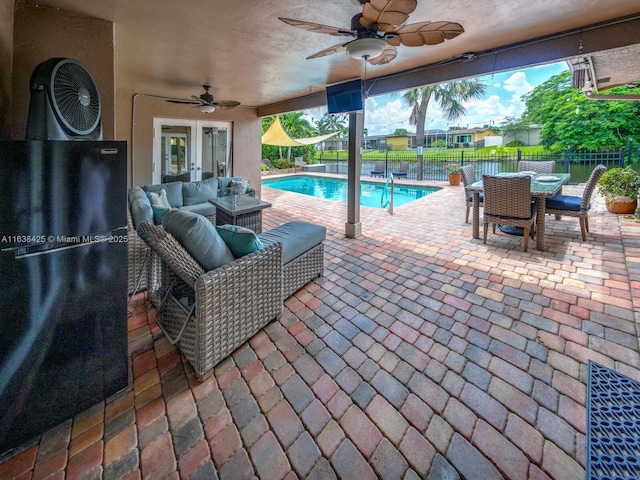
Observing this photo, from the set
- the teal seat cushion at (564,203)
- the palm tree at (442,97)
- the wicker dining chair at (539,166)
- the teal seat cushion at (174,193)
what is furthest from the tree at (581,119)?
the teal seat cushion at (174,193)

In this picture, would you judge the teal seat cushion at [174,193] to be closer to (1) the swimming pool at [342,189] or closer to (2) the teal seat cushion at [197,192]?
(2) the teal seat cushion at [197,192]

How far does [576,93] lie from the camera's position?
1113 centimetres

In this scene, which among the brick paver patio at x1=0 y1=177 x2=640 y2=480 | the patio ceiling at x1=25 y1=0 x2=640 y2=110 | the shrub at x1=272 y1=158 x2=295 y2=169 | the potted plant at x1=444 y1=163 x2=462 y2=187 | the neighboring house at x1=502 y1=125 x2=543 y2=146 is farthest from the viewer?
the neighboring house at x1=502 y1=125 x2=543 y2=146

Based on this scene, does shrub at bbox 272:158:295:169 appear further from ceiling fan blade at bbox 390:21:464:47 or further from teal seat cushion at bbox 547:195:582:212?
ceiling fan blade at bbox 390:21:464:47

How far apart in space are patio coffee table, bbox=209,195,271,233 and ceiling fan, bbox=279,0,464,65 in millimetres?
2650

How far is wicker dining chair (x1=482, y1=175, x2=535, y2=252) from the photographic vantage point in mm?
3938

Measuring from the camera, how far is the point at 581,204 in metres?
4.27

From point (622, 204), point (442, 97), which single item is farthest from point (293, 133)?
point (622, 204)

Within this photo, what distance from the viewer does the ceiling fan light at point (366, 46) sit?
6.69 feet


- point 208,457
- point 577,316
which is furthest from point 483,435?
point 577,316

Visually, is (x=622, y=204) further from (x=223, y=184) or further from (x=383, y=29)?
(x=223, y=184)

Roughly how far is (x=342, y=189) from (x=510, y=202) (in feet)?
27.1

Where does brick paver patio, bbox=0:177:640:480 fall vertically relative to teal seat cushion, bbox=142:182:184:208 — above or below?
below

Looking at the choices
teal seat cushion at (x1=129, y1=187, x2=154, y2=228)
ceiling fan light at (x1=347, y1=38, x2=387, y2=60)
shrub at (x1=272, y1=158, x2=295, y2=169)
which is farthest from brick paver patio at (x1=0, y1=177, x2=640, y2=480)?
shrub at (x1=272, y1=158, x2=295, y2=169)
